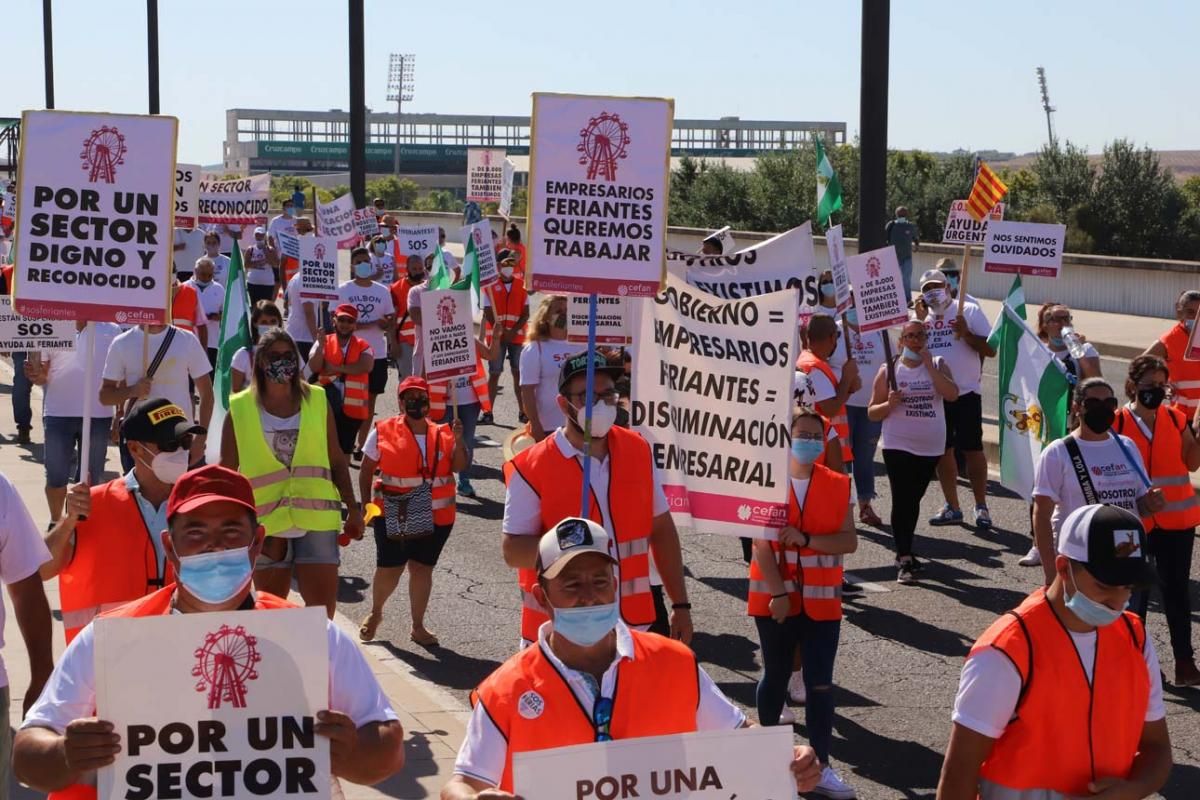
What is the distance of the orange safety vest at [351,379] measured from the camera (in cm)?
1500

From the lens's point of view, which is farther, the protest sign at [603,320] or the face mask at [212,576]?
the protest sign at [603,320]

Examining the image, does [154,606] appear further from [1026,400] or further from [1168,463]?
[1026,400]

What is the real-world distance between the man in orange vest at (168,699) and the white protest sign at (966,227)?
1315 centimetres

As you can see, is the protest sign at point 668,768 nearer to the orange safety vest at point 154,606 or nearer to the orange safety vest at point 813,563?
the orange safety vest at point 154,606

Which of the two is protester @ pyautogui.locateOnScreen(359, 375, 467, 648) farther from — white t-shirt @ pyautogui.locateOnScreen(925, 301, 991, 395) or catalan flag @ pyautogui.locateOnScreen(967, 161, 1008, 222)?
catalan flag @ pyautogui.locateOnScreen(967, 161, 1008, 222)

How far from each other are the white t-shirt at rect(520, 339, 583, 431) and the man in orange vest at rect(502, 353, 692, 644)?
17.3ft

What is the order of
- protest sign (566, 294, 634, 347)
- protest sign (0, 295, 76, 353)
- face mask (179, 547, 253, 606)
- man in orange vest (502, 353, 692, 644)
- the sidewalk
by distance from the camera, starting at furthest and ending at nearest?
1. protest sign (566, 294, 634, 347)
2. protest sign (0, 295, 76, 353)
3. the sidewalk
4. man in orange vest (502, 353, 692, 644)
5. face mask (179, 547, 253, 606)

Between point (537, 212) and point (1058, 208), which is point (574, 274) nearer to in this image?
point (537, 212)

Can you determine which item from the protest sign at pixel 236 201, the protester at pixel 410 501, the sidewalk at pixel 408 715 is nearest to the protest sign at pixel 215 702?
the sidewalk at pixel 408 715

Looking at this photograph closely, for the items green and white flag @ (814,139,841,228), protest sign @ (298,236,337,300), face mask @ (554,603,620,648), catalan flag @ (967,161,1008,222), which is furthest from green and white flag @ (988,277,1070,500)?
protest sign @ (298,236,337,300)

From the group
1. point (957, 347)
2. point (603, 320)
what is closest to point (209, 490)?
point (603, 320)

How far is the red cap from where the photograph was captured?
14.3 feet

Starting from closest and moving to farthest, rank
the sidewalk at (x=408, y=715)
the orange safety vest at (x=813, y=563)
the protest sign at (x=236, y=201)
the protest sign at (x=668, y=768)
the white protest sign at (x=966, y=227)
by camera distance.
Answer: the protest sign at (x=668, y=768) < the sidewalk at (x=408, y=715) < the orange safety vest at (x=813, y=563) < the white protest sign at (x=966, y=227) < the protest sign at (x=236, y=201)

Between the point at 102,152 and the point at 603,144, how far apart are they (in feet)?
6.96
